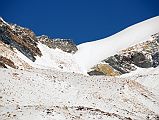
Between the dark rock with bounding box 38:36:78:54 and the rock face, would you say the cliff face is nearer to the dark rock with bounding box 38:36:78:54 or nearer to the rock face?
the dark rock with bounding box 38:36:78:54

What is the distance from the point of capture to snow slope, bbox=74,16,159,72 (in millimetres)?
152262

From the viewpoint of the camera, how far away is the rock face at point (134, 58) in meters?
137

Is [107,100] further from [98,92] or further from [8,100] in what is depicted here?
[8,100]

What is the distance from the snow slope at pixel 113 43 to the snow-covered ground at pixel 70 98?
281ft

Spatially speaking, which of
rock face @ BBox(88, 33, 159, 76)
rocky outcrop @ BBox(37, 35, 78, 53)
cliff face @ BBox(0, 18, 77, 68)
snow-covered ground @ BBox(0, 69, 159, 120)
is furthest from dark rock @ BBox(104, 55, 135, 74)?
snow-covered ground @ BBox(0, 69, 159, 120)

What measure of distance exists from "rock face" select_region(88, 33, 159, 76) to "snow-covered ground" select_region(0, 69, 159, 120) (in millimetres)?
80110

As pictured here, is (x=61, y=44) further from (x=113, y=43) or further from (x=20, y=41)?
(x=20, y=41)

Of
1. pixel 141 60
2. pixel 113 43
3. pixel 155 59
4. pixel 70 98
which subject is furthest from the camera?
pixel 113 43

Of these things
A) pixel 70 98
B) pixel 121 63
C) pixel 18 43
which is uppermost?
pixel 121 63

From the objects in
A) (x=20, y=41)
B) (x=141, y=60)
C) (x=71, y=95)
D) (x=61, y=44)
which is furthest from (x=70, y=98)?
(x=61, y=44)

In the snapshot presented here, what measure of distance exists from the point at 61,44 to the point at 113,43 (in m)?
22.2

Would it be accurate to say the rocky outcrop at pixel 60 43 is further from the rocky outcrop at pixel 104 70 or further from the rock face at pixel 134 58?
the rocky outcrop at pixel 104 70

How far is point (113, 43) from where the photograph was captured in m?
172

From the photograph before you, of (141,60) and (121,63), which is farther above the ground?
(141,60)
